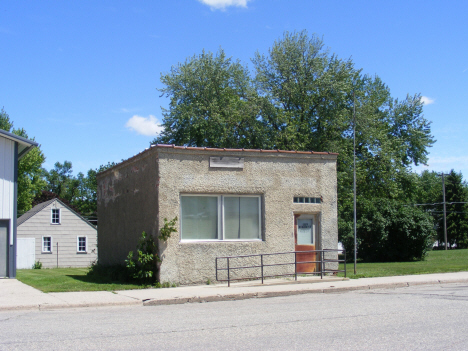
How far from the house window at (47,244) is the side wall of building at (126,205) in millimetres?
21047

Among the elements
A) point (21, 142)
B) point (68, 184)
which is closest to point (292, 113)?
point (21, 142)

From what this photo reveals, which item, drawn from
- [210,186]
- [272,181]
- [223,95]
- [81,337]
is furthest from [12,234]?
[223,95]

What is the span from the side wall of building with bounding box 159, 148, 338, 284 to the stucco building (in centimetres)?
3

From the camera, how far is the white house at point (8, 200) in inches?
763

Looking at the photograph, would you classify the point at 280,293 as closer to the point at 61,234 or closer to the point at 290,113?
the point at 290,113

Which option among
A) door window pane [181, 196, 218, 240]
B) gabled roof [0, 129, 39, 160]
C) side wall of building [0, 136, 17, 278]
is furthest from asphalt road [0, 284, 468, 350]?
gabled roof [0, 129, 39, 160]

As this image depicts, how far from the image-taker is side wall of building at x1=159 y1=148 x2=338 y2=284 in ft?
46.9

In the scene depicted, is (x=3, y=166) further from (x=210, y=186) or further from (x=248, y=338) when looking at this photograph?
(x=248, y=338)

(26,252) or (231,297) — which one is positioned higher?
(231,297)

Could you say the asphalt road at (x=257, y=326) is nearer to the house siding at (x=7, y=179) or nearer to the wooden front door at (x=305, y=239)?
the wooden front door at (x=305, y=239)

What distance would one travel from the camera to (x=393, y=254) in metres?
29.1

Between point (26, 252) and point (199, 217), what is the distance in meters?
26.5

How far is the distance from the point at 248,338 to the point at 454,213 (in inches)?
2418

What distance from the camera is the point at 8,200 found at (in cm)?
1975
